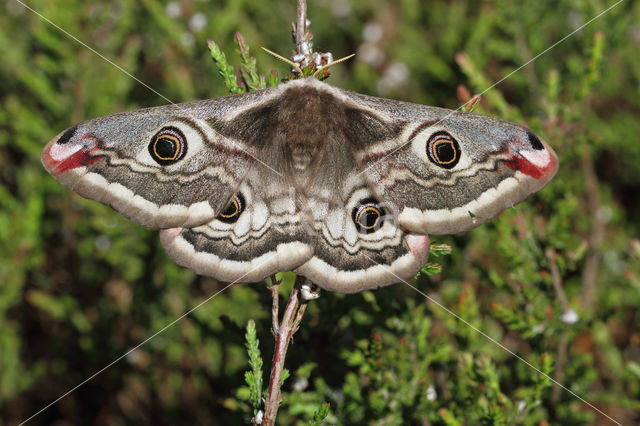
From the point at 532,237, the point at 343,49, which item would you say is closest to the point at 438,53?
the point at 343,49

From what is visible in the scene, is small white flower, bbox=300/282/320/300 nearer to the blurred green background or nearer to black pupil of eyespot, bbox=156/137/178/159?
the blurred green background

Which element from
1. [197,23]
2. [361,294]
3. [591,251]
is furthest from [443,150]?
[197,23]

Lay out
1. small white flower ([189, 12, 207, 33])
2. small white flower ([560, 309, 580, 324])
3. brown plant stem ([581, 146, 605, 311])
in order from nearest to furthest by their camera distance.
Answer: small white flower ([560, 309, 580, 324]) → brown plant stem ([581, 146, 605, 311]) → small white flower ([189, 12, 207, 33])

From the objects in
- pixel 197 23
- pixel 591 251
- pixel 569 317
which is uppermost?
pixel 197 23

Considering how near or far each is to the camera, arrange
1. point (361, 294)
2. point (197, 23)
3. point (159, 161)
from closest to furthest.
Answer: point (159, 161) → point (361, 294) → point (197, 23)

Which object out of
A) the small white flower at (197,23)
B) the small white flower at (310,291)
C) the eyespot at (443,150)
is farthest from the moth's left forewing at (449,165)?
the small white flower at (197,23)

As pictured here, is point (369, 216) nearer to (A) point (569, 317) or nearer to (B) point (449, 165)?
(B) point (449, 165)

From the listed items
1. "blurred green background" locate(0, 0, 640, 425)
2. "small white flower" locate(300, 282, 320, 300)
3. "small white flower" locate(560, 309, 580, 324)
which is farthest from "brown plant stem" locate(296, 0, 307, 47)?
"small white flower" locate(560, 309, 580, 324)

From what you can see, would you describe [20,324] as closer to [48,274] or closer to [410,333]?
[48,274]
